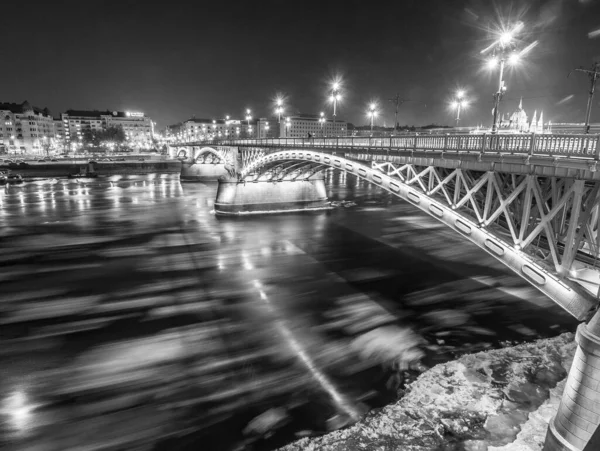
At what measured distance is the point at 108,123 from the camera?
546 ft

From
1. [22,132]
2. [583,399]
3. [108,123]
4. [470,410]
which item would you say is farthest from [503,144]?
[108,123]

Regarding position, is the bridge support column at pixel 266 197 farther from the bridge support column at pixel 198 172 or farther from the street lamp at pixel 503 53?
the bridge support column at pixel 198 172

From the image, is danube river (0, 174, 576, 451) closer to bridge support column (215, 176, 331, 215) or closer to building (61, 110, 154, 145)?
bridge support column (215, 176, 331, 215)

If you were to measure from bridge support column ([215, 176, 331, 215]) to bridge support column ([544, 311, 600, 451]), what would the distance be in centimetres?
3320

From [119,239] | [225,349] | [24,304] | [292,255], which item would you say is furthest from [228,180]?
[225,349]

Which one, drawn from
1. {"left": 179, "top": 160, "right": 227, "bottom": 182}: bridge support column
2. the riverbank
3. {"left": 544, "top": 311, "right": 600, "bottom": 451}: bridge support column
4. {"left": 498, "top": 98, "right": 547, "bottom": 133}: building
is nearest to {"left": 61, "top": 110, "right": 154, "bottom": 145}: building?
{"left": 179, "top": 160, "right": 227, "bottom": 182}: bridge support column

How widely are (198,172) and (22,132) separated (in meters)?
95.8

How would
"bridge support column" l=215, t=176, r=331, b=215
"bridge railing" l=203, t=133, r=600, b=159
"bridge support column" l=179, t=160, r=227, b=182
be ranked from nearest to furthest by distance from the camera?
"bridge railing" l=203, t=133, r=600, b=159 < "bridge support column" l=215, t=176, r=331, b=215 < "bridge support column" l=179, t=160, r=227, b=182

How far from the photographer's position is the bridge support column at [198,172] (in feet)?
229

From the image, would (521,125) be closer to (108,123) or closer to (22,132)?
(22,132)

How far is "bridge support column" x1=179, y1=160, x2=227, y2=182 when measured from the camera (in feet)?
229

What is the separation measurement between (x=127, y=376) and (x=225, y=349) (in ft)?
10.5

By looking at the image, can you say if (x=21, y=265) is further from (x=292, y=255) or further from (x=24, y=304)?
(x=292, y=255)

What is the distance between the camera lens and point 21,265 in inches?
892
